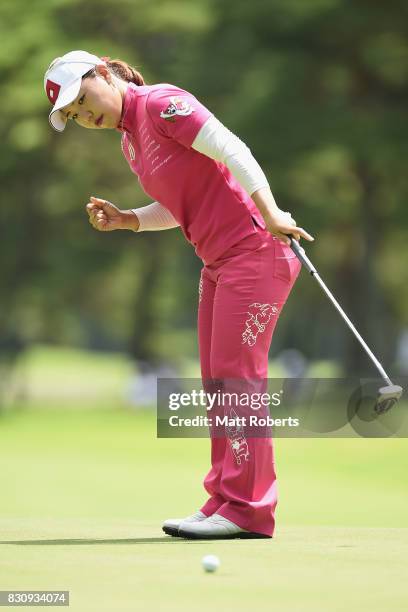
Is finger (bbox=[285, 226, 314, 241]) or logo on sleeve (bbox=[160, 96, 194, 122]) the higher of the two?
logo on sleeve (bbox=[160, 96, 194, 122])

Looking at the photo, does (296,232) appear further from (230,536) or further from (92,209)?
(230,536)

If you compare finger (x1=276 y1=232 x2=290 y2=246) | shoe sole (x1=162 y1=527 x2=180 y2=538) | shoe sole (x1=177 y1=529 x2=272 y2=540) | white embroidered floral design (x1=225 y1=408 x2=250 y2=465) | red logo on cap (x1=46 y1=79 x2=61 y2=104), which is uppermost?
red logo on cap (x1=46 y1=79 x2=61 y2=104)

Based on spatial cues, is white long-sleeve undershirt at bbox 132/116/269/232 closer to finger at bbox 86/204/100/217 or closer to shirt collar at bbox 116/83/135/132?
shirt collar at bbox 116/83/135/132

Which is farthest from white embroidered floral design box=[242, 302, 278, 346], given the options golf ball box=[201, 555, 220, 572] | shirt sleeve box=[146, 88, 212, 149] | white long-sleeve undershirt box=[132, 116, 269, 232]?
golf ball box=[201, 555, 220, 572]

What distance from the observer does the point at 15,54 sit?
1906 centimetres

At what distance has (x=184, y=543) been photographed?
16.3 feet

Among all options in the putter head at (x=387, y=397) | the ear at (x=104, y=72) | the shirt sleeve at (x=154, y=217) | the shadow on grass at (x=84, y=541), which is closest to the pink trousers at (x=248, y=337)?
the shadow on grass at (x=84, y=541)

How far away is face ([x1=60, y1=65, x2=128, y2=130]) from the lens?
16.6ft

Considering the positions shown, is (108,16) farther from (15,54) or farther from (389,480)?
(389,480)

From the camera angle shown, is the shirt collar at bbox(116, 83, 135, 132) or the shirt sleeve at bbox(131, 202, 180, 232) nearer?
the shirt collar at bbox(116, 83, 135, 132)

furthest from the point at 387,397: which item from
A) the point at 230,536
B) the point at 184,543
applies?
the point at 184,543

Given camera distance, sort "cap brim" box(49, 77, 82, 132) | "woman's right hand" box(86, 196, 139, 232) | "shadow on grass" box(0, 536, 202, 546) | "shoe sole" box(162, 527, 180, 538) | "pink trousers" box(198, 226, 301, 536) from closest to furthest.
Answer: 1. "shadow on grass" box(0, 536, 202, 546)
2. "cap brim" box(49, 77, 82, 132)
3. "pink trousers" box(198, 226, 301, 536)
4. "shoe sole" box(162, 527, 180, 538)
5. "woman's right hand" box(86, 196, 139, 232)

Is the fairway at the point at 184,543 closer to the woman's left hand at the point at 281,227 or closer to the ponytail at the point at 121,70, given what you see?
the woman's left hand at the point at 281,227

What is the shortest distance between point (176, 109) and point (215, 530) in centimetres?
154
